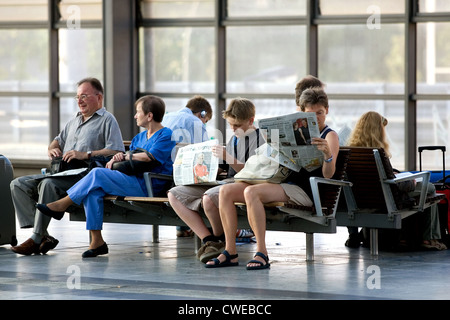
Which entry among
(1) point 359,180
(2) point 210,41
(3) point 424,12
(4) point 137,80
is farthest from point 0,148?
(1) point 359,180

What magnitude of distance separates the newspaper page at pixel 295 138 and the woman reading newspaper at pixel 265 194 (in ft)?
0.22

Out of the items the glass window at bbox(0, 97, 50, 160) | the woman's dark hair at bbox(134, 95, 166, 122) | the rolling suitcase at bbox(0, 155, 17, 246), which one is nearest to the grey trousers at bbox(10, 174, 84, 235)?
the rolling suitcase at bbox(0, 155, 17, 246)

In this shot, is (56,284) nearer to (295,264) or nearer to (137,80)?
(295,264)

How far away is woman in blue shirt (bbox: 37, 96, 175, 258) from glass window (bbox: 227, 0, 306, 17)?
21.3 feet

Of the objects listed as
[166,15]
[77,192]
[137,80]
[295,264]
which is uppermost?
[166,15]

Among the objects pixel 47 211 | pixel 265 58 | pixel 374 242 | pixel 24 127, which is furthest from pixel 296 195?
pixel 24 127

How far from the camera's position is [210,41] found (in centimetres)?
1483

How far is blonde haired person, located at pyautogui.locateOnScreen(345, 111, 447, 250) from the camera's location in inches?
314

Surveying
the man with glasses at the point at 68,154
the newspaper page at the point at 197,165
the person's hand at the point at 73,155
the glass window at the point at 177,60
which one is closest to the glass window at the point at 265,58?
the glass window at the point at 177,60

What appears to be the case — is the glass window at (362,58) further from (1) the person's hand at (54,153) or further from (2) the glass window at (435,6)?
(1) the person's hand at (54,153)

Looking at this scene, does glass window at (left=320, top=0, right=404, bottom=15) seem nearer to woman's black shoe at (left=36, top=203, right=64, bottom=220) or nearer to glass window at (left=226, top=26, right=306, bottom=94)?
glass window at (left=226, top=26, right=306, bottom=94)

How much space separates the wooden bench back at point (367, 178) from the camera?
741cm

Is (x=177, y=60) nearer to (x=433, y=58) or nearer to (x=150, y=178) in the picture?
(x=433, y=58)

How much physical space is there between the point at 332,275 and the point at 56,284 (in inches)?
74.9
